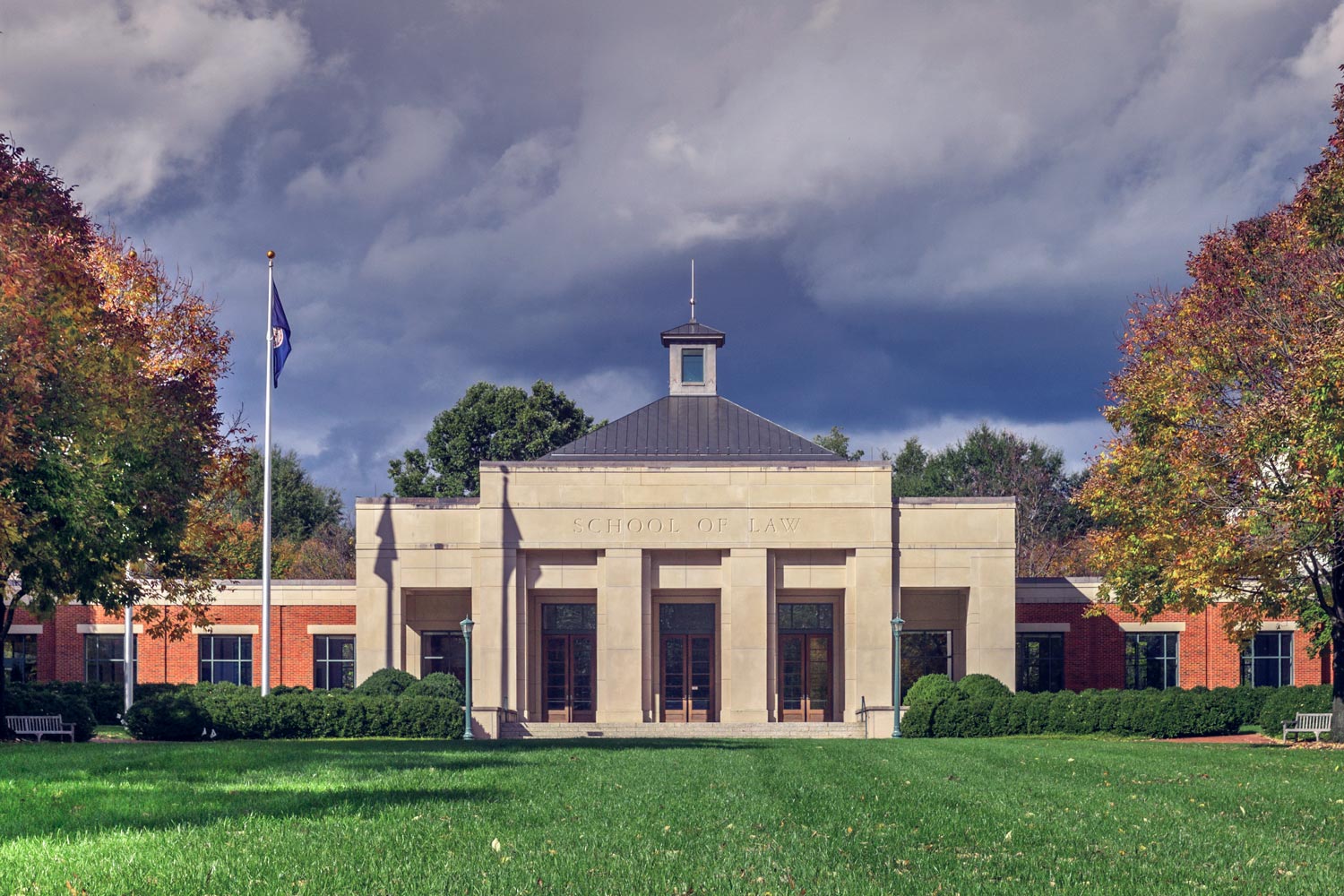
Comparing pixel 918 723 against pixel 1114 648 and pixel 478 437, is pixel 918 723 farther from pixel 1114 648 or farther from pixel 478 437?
pixel 478 437

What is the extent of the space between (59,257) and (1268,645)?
40.6 meters

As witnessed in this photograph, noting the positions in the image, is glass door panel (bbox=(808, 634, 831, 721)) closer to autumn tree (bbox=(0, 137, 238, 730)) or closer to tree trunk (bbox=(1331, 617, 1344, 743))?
tree trunk (bbox=(1331, 617, 1344, 743))

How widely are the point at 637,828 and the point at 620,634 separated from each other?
28120 mm

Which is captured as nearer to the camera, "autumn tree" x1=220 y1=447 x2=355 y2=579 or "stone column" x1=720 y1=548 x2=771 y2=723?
"stone column" x1=720 y1=548 x2=771 y2=723

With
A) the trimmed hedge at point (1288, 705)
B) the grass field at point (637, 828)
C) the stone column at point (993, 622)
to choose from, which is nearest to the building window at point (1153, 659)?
the stone column at point (993, 622)

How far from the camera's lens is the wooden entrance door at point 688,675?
40438 mm

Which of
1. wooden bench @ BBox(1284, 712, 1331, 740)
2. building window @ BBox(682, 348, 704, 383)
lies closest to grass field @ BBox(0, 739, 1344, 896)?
wooden bench @ BBox(1284, 712, 1331, 740)

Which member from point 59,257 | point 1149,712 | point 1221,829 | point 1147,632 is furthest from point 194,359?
point 1147,632

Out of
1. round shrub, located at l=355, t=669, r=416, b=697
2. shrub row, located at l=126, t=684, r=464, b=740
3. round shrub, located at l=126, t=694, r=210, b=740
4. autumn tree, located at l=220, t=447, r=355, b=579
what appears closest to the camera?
round shrub, located at l=126, t=694, r=210, b=740

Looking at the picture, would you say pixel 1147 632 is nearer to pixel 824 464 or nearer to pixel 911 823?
pixel 824 464

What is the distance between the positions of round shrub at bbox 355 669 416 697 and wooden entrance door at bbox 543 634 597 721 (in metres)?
6.00

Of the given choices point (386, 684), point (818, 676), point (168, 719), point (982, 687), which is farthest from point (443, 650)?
point (982, 687)

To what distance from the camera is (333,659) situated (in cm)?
4500

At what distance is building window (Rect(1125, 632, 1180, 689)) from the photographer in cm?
4447
